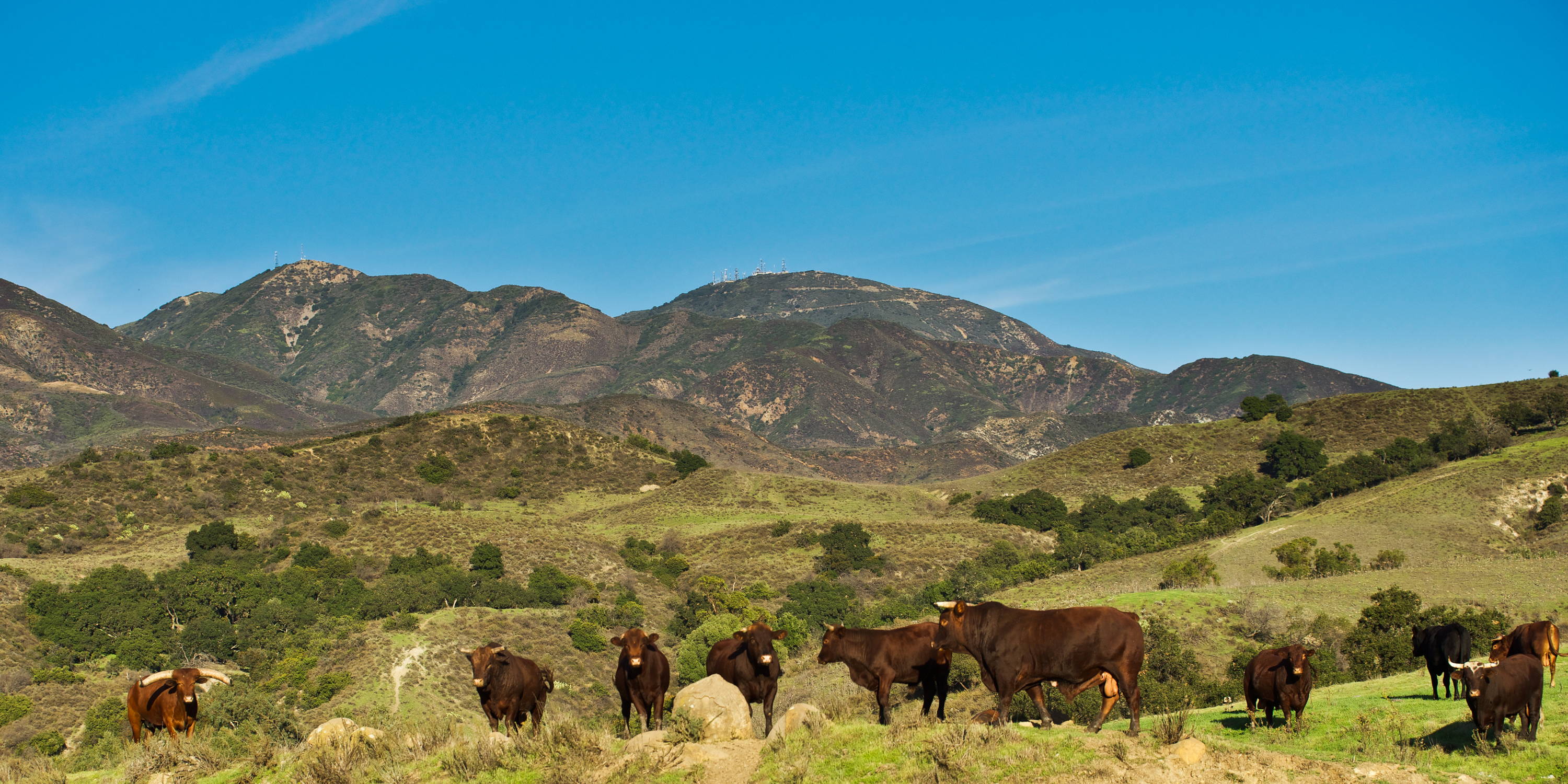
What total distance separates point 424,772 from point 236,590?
47651mm

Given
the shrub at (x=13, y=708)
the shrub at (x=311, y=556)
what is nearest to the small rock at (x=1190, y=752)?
the shrub at (x=13, y=708)

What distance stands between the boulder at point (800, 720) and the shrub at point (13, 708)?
3516 centimetres

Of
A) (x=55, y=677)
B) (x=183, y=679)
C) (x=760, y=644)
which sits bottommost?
(x=55, y=677)

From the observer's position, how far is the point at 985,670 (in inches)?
525

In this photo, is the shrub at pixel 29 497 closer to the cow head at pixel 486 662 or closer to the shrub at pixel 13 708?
the shrub at pixel 13 708

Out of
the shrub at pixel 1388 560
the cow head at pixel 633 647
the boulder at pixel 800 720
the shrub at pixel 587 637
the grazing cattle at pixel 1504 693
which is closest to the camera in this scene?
the grazing cattle at pixel 1504 693

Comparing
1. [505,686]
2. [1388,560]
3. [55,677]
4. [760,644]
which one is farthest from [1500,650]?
[55,677]

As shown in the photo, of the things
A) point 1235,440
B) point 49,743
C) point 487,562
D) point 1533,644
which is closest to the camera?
point 1533,644

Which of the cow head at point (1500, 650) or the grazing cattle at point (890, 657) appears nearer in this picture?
the grazing cattle at point (890, 657)

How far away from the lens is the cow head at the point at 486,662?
14031mm

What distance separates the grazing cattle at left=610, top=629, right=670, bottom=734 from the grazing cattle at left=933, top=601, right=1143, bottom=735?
4.48 m

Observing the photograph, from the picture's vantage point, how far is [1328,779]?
34.1 feet

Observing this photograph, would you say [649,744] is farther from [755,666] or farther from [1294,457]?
[1294,457]

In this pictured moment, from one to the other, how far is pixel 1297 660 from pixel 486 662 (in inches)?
454
